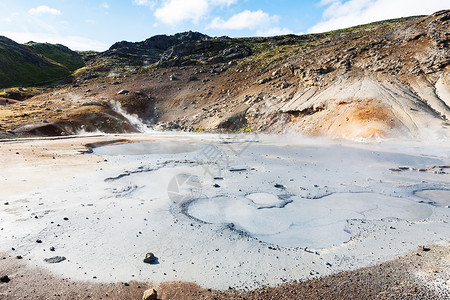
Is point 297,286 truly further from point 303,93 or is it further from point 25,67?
point 25,67

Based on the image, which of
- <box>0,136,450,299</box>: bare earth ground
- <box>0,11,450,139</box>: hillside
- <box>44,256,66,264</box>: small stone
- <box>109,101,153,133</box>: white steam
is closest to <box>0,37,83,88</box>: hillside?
<box>0,11,450,139</box>: hillside

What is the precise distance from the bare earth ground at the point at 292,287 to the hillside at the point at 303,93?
1775cm

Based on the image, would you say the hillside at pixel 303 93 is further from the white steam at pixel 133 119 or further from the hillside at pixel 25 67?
the hillside at pixel 25 67

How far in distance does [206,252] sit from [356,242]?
10.5 ft

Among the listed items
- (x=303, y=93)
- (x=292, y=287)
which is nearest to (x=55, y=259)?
(x=292, y=287)

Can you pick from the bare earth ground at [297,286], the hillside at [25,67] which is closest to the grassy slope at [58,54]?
the hillside at [25,67]

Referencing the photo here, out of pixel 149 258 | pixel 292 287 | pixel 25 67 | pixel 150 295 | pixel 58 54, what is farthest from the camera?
pixel 58 54

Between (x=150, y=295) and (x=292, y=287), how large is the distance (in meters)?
2.23

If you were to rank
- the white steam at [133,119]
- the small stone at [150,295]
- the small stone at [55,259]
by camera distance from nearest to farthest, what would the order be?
the small stone at [150,295], the small stone at [55,259], the white steam at [133,119]

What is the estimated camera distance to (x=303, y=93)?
99.5ft

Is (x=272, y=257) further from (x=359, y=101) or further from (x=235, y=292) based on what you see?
(x=359, y=101)

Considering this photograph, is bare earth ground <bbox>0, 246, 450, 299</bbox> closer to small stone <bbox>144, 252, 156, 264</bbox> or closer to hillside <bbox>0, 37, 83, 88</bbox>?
small stone <bbox>144, 252, 156, 264</bbox>

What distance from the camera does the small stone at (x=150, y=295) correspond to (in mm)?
3943

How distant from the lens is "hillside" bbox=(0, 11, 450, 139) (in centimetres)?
2275
